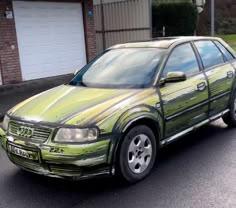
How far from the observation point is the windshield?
4.62m

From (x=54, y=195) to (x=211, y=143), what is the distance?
2.54 metres

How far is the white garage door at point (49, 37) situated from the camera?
37.9 feet

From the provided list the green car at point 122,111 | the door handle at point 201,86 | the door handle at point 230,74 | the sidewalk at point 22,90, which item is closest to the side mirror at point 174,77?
the green car at point 122,111

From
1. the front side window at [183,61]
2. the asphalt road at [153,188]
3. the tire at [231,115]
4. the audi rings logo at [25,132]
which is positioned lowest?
the asphalt road at [153,188]

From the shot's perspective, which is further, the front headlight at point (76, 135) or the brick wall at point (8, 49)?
the brick wall at point (8, 49)

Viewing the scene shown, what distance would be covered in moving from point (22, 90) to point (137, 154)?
7.08 metres

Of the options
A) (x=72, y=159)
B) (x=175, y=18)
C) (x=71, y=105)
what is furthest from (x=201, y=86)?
(x=175, y=18)

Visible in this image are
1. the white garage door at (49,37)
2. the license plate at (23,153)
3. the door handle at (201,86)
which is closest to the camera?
the license plate at (23,153)

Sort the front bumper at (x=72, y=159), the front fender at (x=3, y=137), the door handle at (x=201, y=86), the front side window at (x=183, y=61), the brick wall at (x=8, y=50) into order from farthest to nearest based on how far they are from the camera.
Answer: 1. the brick wall at (x=8, y=50)
2. the door handle at (x=201, y=86)
3. the front side window at (x=183, y=61)
4. the front fender at (x=3, y=137)
5. the front bumper at (x=72, y=159)

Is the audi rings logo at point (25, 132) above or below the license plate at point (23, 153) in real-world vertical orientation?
above

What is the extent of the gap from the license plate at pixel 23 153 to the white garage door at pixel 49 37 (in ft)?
25.7

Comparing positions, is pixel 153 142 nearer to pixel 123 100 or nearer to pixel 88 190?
pixel 123 100

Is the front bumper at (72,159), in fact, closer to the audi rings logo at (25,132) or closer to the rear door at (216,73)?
the audi rings logo at (25,132)

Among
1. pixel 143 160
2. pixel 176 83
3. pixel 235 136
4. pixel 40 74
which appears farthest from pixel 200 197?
pixel 40 74
